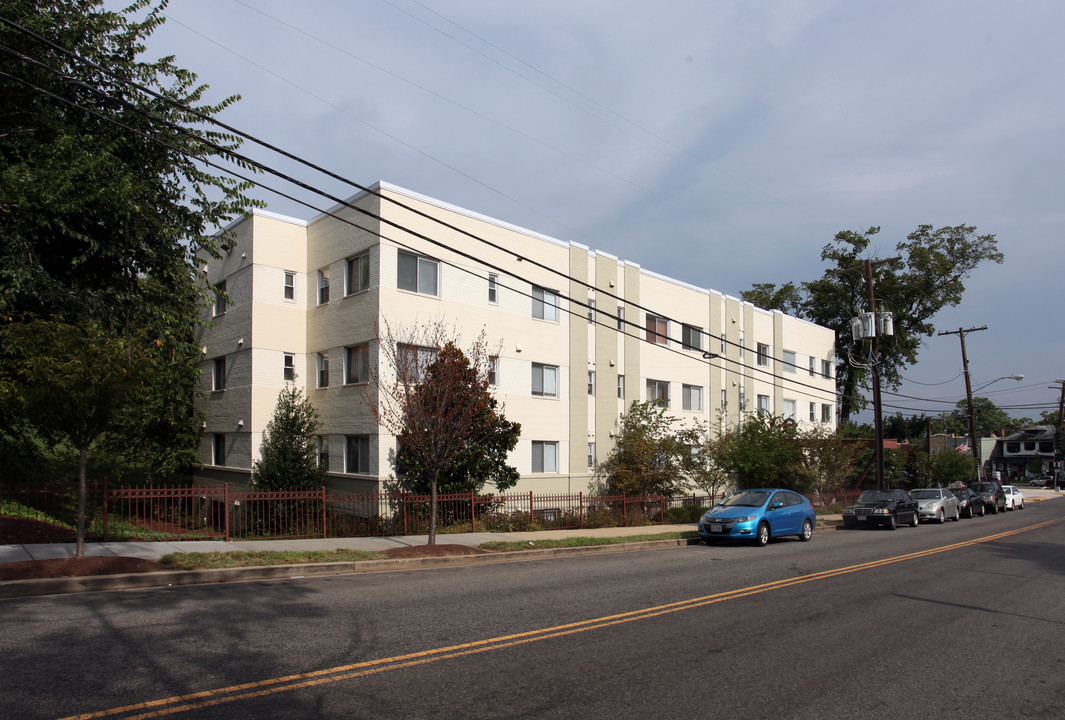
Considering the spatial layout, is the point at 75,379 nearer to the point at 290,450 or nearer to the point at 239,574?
the point at 239,574

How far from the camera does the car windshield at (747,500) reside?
19.1 metres

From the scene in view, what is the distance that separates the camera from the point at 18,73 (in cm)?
1489

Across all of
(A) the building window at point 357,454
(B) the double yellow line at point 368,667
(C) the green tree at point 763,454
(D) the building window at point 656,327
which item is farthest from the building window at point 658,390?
(B) the double yellow line at point 368,667

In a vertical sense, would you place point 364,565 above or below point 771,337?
below

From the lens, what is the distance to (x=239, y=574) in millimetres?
11461

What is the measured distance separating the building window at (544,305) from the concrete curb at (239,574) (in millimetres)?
11292

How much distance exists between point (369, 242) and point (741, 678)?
18.4 m

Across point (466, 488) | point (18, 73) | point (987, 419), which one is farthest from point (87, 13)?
point (987, 419)

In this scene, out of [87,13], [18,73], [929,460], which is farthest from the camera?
[929,460]

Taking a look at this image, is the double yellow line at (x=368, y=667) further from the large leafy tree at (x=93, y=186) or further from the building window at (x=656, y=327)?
the building window at (x=656, y=327)

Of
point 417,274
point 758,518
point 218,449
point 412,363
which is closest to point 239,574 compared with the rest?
point 412,363

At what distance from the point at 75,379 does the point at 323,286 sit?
13.9 metres

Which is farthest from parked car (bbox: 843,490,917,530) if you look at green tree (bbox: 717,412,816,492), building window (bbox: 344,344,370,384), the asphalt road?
building window (bbox: 344,344,370,384)

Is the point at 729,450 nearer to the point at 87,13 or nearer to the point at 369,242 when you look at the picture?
the point at 369,242
